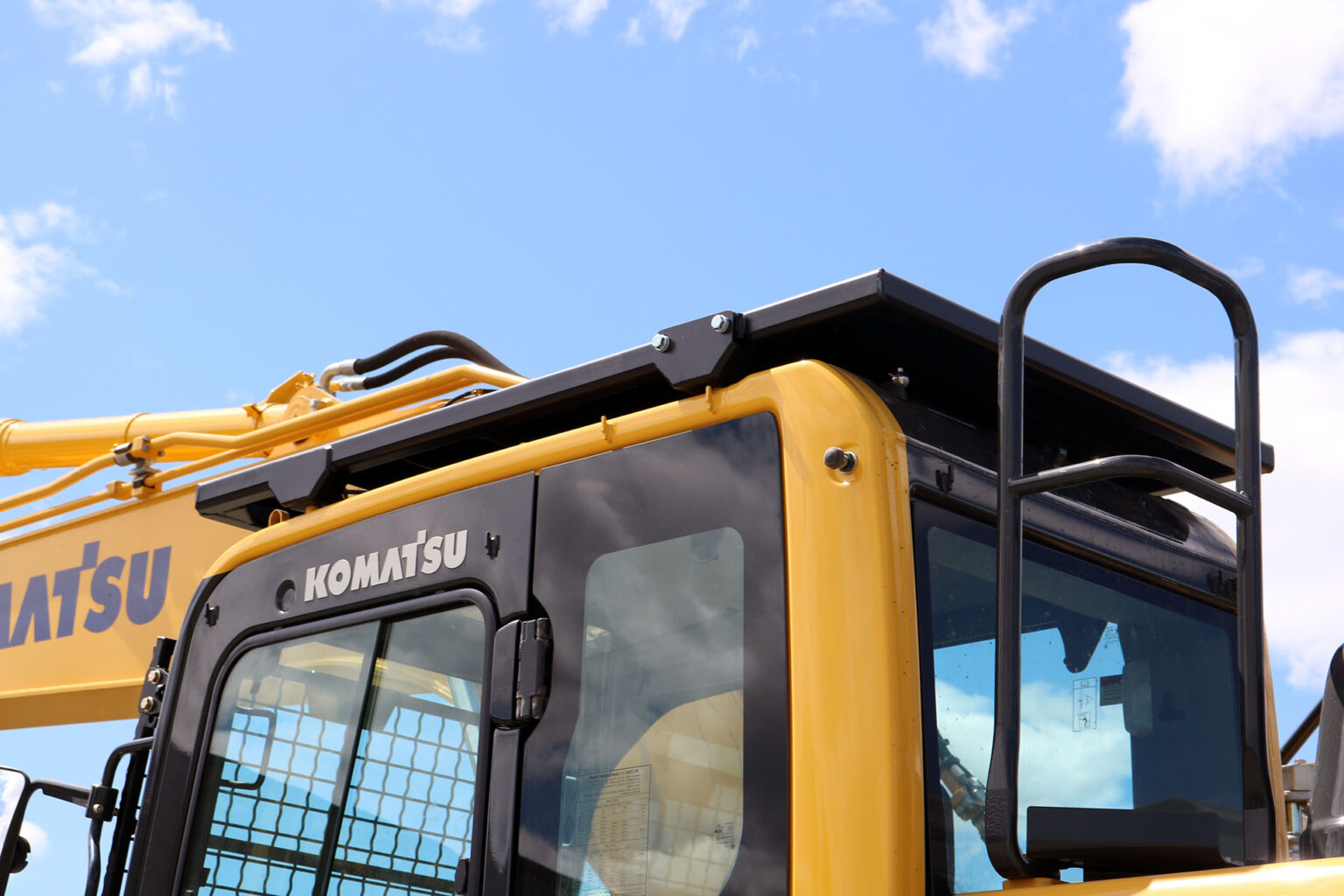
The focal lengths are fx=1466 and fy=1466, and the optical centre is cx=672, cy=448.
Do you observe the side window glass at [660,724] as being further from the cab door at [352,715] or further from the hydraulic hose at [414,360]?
the hydraulic hose at [414,360]

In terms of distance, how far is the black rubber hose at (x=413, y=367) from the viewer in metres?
4.53

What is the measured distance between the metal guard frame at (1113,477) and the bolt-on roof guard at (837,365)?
1.14 feet

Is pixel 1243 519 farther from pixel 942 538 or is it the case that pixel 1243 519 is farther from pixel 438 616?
pixel 438 616

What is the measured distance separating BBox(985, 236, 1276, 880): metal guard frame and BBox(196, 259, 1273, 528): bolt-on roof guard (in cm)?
35

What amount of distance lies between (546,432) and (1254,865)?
63.0 inches

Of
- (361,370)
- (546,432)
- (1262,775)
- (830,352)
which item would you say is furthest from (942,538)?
(361,370)

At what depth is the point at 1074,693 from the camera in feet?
8.38

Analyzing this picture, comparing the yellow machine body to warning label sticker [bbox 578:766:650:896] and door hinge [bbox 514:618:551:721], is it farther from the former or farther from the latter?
door hinge [bbox 514:618:551:721]

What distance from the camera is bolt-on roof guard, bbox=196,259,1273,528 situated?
2.47 m

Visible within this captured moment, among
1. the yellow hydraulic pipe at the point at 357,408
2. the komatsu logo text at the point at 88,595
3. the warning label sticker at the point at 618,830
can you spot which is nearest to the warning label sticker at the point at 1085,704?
the warning label sticker at the point at 618,830

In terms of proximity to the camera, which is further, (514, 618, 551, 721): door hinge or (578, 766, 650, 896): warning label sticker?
→ (514, 618, 551, 721): door hinge

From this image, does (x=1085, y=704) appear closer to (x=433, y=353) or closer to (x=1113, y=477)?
(x=1113, y=477)

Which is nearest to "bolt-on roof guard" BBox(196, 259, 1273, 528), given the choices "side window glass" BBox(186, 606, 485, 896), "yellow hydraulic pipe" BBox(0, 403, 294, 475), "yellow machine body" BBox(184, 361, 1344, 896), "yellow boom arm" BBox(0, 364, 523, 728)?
"yellow machine body" BBox(184, 361, 1344, 896)

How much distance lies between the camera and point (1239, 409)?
2039 millimetres
